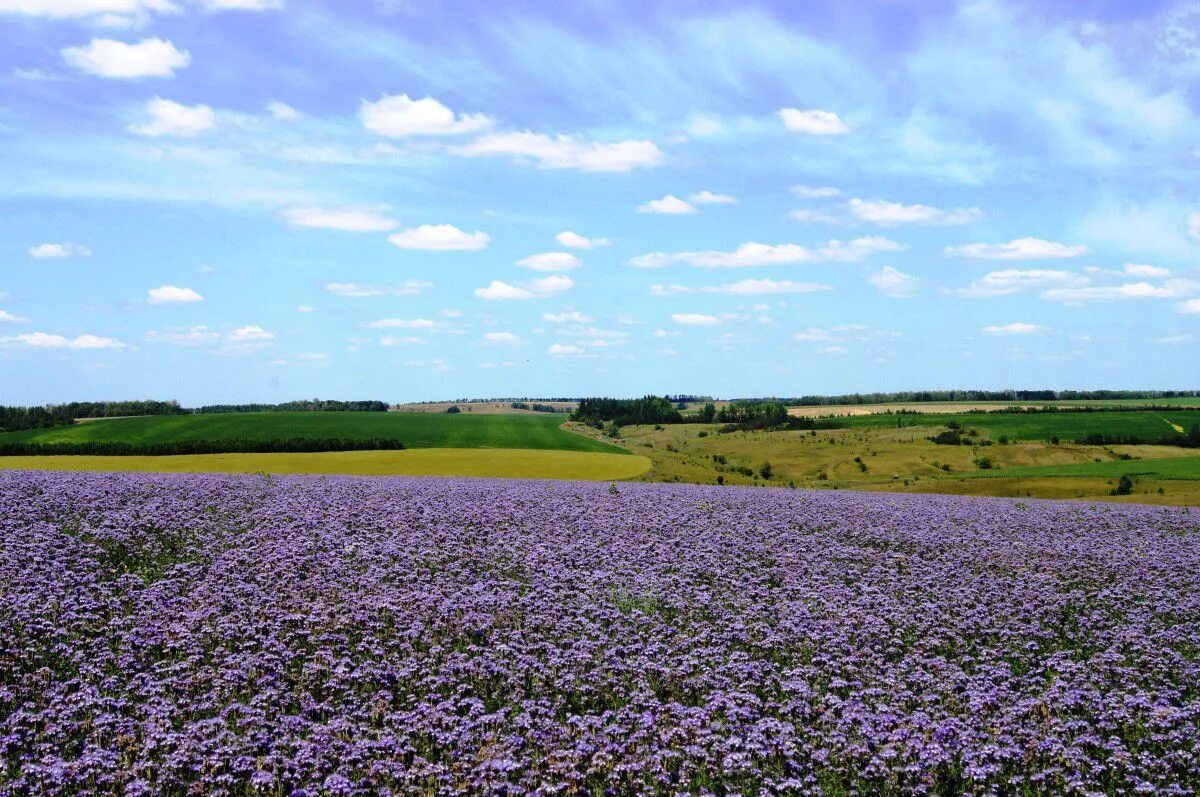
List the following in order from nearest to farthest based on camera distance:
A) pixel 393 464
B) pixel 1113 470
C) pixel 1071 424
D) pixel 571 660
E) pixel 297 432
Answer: pixel 571 660, pixel 393 464, pixel 1113 470, pixel 297 432, pixel 1071 424

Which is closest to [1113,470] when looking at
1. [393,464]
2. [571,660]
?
[393,464]

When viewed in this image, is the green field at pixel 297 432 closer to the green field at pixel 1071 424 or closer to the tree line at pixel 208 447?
the tree line at pixel 208 447

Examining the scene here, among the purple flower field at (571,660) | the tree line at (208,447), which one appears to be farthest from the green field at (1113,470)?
the tree line at (208,447)

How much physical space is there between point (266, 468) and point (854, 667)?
41.0 meters

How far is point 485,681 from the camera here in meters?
9.26

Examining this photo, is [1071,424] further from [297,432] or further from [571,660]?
[571,660]

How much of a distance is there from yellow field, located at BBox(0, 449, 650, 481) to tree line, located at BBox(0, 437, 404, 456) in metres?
8.69

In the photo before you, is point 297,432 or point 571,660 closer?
point 571,660

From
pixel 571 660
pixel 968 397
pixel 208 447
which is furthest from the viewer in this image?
pixel 968 397

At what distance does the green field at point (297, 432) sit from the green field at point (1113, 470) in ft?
101

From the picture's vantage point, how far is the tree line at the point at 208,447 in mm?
61500

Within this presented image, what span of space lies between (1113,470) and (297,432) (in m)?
63.8

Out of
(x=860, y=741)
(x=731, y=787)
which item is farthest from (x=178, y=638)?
(x=860, y=741)

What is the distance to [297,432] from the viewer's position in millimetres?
80438
